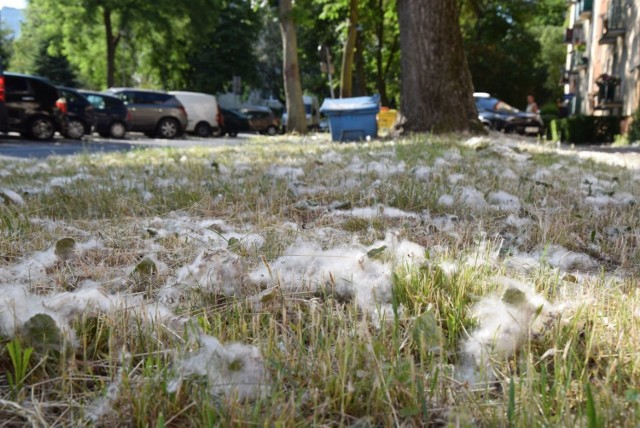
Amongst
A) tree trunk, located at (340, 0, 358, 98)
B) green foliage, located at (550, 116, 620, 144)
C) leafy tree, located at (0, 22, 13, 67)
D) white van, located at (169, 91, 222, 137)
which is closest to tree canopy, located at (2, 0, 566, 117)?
tree trunk, located at (340, 0, 358, 98)

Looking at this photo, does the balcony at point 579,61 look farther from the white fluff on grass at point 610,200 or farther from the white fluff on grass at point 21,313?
the white fluff on grass at point 21,313

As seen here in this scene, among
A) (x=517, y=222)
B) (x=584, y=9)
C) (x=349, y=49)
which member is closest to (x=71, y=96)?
(x=349, y=49)

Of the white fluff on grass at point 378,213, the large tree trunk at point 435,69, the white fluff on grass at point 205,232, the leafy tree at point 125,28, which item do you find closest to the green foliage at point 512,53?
the leafy tree at point 125,28

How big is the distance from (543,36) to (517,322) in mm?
60178

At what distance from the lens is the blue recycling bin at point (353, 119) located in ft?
40.4

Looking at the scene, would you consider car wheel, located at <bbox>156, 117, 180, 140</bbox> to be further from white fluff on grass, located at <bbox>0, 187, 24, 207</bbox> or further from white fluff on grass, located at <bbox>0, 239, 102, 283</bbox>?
white fluff on grass, located at <bbox>0, 239, 102, 283</bbox>

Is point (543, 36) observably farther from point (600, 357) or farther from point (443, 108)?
point (600, 357)

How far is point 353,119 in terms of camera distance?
1238cm

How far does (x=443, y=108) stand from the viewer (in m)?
11.0

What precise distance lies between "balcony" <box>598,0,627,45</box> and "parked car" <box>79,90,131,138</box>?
55.3 ft

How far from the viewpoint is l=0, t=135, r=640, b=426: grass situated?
1.19m

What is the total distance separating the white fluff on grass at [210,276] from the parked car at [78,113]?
55.8 feet

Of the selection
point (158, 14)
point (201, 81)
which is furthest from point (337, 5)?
point (201, 81)

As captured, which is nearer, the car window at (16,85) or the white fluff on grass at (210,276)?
the white fluff on grass at (210,276)
